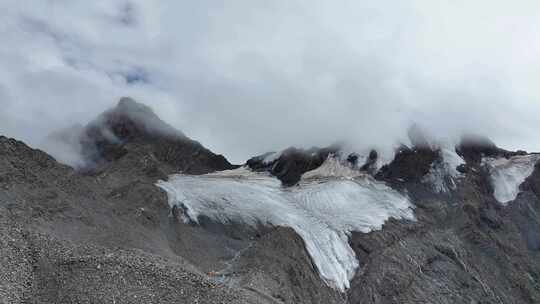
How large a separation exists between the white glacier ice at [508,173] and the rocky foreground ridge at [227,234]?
10.7 inches

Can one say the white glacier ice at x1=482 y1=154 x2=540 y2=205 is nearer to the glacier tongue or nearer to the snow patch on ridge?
the glacier tongue

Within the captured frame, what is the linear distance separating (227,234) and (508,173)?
4409 centimetres

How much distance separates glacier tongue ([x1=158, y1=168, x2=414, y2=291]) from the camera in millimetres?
55625

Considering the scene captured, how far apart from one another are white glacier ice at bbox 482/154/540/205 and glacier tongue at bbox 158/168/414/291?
51.2 feet

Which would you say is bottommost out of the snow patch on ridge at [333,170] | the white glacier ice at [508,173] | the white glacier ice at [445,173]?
the white glacier ice at [508,173]

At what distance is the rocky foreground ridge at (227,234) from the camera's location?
110 feet

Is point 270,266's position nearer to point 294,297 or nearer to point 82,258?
point 294,297

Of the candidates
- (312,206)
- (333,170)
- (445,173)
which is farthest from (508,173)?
(312,206)

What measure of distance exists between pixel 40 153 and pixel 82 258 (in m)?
14.8

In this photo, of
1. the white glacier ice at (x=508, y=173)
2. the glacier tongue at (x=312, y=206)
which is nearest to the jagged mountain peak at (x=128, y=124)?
the glacier tongue at (x=312, y=206)

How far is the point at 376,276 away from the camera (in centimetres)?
5394

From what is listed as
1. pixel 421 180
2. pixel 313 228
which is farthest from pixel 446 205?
pixel 313 228

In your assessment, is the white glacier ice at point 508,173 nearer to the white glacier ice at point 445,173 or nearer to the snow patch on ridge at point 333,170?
the white glacier ice at point 445,173

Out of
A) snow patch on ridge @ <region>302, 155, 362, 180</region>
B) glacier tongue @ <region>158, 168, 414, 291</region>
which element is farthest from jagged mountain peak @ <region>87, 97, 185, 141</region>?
snow patch on ridge @ <region>302, 155, 362, 180</region>
